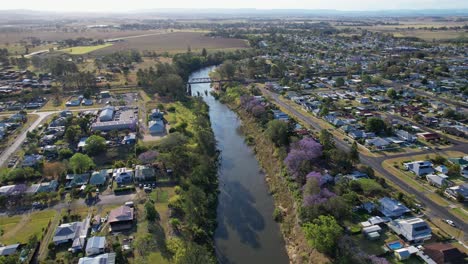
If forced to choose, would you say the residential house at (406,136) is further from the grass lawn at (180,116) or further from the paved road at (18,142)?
the paved road at (18,142)

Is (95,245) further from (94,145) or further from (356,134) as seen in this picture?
(356,134)

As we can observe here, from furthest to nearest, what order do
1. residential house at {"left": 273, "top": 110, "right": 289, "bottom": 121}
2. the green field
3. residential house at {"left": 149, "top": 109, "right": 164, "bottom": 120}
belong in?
the green field
residential house at {"left": 149, "top": 109, "right": 164, "bottom": 120}
residential house at {"left": 273, "top": 110, "right": 289, "bottom": 121}

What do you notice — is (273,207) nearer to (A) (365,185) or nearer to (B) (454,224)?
(A) (365,185)

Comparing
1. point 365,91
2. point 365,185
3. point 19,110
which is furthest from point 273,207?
point 19,110

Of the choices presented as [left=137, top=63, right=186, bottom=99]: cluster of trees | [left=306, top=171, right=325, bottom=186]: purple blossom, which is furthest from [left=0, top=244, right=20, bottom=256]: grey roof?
[left=137, top=63, right=186, bottom=99]: cluster of trees

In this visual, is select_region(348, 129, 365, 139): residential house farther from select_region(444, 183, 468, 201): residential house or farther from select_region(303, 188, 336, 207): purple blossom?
select_region(303, 188, 336, 207): purple blossom

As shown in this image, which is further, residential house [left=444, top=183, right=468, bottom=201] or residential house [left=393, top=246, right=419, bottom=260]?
residential house [left=444, top=183, right=468, bottom=201]

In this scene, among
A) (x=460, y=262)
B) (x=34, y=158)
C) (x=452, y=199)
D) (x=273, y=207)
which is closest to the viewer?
(x=460, y=262)
